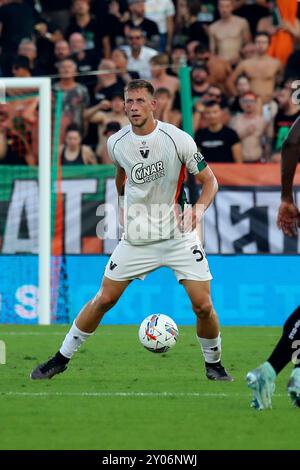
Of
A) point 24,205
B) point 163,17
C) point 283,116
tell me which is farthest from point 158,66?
point 163,17

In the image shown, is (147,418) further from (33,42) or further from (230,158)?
(33,42)

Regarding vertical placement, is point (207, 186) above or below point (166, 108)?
above

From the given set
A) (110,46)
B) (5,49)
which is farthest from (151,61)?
(5,49)

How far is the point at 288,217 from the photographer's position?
6.36 metres

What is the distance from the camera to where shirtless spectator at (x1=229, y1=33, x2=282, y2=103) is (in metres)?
15.4

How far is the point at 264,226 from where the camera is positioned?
47.1 ft

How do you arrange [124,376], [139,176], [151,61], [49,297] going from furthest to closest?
[151,61]
[49,297]
[124,376]
[139,176]

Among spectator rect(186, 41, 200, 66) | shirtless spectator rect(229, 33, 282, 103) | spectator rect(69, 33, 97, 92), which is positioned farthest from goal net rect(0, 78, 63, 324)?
shirtless spectator rect(229, 33, 282, 103)

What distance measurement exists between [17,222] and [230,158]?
294 centimetres

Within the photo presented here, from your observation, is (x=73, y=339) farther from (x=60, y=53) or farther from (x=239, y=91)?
(x=60, y=53)

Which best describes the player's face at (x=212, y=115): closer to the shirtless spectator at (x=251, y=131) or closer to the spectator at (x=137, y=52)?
the shirtless spectator at (x=251, y=131)

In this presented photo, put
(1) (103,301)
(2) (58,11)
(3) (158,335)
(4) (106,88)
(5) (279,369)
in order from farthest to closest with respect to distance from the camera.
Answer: (2) (58,11), (4) (106,88), (3) (158,335), (1) (103,301), (5) (279,369)

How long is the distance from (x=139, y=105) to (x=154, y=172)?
53 centimetres
